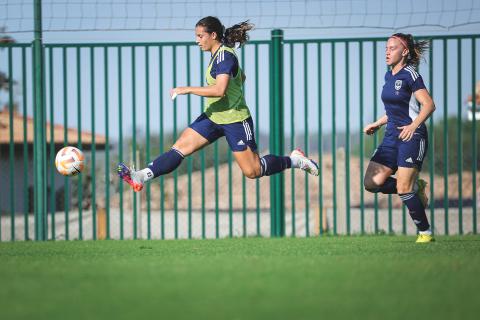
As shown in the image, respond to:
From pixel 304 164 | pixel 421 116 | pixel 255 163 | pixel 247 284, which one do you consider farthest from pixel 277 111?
pixel 247 284

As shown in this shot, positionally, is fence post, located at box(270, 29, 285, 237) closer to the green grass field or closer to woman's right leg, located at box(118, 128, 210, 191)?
woman's right leg, located at box(118, 128, 210, 191)

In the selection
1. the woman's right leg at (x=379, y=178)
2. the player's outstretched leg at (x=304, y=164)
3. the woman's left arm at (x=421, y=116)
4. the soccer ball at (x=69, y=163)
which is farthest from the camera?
the player's outstretched leg at (x=304, y=164)

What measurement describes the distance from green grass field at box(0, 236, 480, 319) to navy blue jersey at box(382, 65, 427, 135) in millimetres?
1250

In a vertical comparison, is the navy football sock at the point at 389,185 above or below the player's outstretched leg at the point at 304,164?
below

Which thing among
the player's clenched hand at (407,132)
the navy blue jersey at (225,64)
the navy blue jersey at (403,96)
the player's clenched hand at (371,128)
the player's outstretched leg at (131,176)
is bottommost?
the player's outstretched leg at (131,176)

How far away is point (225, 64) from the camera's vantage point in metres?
8.15

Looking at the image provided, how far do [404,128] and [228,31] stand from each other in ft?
6.08

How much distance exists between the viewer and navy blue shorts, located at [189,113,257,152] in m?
8.34

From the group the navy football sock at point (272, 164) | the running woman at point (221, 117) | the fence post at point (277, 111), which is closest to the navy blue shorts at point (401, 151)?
the navy football sock at point (272, 164)

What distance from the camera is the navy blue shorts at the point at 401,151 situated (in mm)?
7934

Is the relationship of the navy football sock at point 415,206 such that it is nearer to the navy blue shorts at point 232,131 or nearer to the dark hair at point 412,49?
the dark hair at point 412,49

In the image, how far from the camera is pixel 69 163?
8.78 metres

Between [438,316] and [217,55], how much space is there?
4.94 metres

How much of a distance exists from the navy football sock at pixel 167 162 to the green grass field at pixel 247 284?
1254 millimetres
